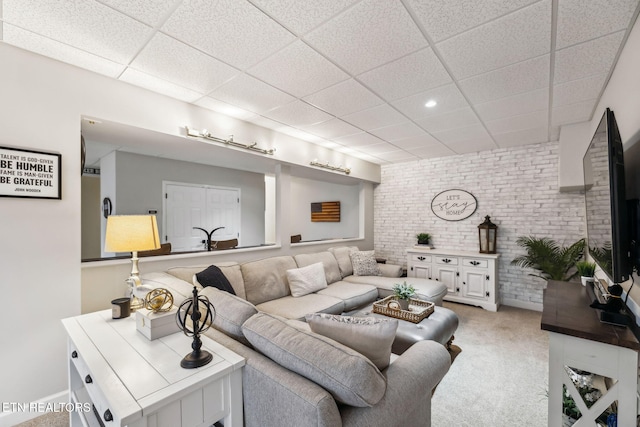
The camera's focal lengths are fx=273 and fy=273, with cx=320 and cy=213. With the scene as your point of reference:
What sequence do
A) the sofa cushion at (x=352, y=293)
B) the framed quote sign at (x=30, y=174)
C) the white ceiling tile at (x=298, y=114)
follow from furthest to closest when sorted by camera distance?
the sofa cushion at (x=352, y=293), the white ceiling tile at (x=298, y=114), the framed quote sign at (x=30, y=174)

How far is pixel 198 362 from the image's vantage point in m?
1.23

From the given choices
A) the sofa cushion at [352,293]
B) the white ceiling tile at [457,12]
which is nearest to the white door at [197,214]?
the sofa cushion at [352,293]

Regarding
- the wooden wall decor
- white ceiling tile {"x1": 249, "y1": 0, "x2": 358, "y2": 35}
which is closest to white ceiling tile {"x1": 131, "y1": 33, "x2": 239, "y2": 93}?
white ceiling tile {"x1": 249, "y1": 0, "x2": 358, "y2": 35}

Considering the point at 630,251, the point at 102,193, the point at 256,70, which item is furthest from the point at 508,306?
the point at 102,193

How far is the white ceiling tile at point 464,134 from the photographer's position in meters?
3.68

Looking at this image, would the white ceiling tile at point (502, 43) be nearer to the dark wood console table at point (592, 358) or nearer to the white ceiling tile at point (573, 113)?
the white ceiling tile at point (573, 113)

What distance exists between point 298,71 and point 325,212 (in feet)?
15.9

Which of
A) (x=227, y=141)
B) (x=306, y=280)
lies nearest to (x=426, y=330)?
(x=306, y=280)

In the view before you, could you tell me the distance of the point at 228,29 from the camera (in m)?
1.76

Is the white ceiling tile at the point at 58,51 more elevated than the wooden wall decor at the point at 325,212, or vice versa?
the white ceiling tile at the point at 58,51

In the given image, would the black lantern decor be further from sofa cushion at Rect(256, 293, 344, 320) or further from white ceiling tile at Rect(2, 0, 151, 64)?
white ceiling tile at Rect(2, 0, 151, 64)

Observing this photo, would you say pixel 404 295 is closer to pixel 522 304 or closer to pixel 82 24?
pixel 522 304

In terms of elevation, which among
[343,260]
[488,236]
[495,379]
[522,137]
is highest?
[522,137]

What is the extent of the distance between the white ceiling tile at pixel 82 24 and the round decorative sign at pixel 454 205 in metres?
4.96
